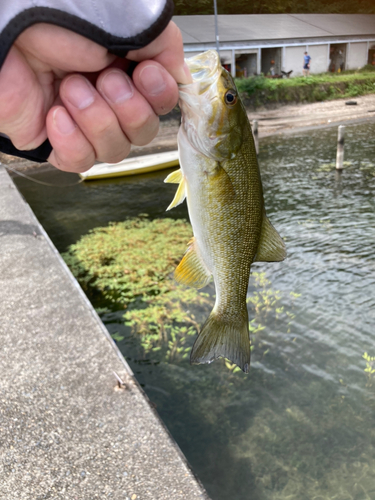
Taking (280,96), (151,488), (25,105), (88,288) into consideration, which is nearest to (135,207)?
(88,288)

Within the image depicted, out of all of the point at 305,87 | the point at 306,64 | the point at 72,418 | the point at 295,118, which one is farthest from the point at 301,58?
the point at 72,418

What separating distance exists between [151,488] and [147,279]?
5.16 m

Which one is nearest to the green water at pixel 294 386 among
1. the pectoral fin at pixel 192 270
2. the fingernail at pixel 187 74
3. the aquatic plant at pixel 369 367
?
the aquatic plant at pixel 369 367

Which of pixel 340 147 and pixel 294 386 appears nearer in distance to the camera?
pixel 294 386

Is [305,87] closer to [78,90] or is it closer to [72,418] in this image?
[72,418]

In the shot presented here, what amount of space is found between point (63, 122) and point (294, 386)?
15.5 ft

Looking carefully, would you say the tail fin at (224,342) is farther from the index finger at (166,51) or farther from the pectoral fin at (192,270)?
the index finger at (166,51)

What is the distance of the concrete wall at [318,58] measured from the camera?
3591 centimetres

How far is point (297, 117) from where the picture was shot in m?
28.8

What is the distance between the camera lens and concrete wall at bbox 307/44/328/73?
35.9 meters

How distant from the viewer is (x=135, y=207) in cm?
1312

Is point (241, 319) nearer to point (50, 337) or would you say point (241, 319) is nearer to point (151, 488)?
point (151, 488)

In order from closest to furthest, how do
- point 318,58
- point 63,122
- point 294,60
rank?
point 63,122 < point 294,60 < point 318,58

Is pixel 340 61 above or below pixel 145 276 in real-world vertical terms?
below
